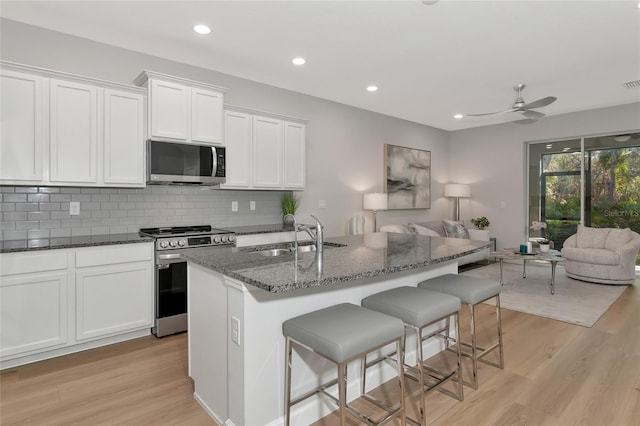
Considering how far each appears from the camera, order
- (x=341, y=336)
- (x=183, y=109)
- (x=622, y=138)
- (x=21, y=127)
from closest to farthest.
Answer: (x=341, y=336) → (x=21, y=127) → (x=183, y=109) → (x=622, y=138)

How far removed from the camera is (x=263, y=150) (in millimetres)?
4160

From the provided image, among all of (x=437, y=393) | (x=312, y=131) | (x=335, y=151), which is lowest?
(x=437, y=393)

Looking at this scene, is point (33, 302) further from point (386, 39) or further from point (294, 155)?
point (386, 39)

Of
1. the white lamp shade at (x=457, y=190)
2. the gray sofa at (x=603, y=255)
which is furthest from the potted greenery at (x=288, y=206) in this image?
the gray sofa at (x=603, y=255)

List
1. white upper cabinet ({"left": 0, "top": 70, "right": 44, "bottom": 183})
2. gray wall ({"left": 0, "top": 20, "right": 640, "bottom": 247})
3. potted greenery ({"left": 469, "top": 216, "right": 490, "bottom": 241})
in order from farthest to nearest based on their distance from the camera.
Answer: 1. potted greenery ({"left": 469, "top": 216, "right": 490, "bottom": 241})
2. gray wall ({"left": 0, "top": 20, "right": 640, "bottom": 247})
3. white upper cabinet ({"left": 0, "top": 70, "right": 44, "bottom": 183})

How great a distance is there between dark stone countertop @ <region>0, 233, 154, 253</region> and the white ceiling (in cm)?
184

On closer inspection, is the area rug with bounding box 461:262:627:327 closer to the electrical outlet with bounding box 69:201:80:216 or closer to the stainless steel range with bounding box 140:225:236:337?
the stainless steel range with bounding box 140:225:236:337

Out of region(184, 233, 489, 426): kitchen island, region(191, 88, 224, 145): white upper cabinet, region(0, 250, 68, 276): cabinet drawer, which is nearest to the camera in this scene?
region(184, 233, 489, 426): kitchen island

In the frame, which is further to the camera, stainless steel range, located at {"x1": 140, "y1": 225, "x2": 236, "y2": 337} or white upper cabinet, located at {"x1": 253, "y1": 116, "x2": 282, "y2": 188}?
white upper cabinet, located at {"x1": 253, "y1": 116, "x2": 282, "y2": 188}

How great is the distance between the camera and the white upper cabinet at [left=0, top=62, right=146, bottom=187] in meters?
2.71

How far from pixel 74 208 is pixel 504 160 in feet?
22.9

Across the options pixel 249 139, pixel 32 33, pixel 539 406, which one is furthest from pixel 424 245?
pixel 32 33

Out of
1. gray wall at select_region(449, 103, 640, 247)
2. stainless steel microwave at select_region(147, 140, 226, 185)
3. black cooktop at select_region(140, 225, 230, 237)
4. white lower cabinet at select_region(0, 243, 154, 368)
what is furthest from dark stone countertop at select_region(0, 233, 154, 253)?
gray wall at select_region(449, 103, 640, 247)

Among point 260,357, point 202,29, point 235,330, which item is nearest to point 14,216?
point 202,29
